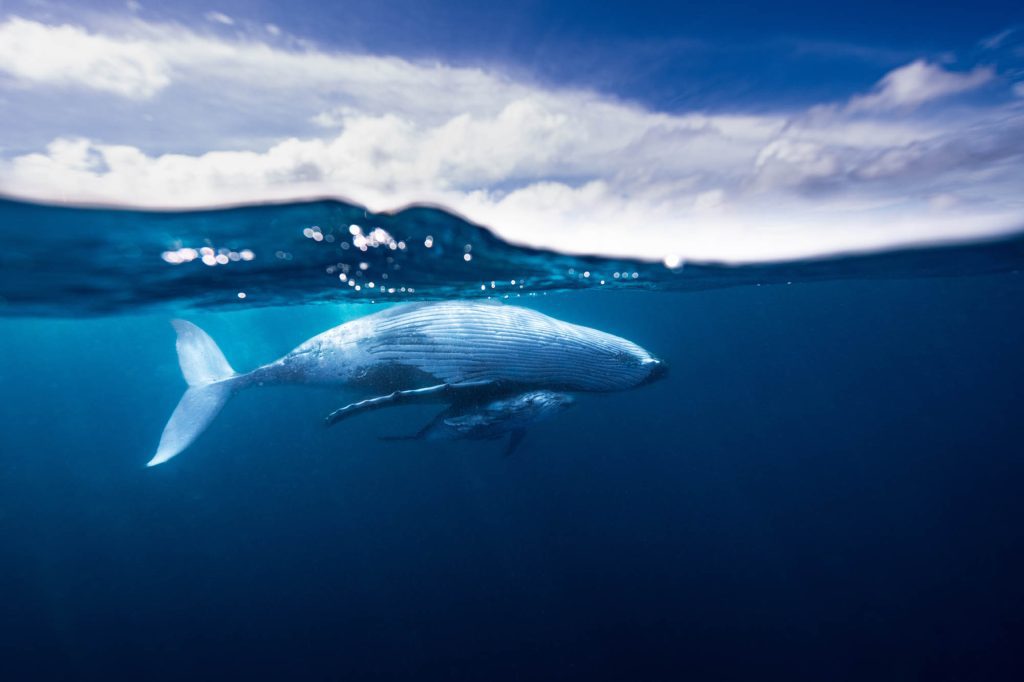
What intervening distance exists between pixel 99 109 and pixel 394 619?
2051 cm

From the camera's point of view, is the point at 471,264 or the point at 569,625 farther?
the point at 569,625

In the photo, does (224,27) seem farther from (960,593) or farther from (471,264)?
(960,593)

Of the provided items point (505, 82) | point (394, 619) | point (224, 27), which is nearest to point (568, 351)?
point (505, 82)

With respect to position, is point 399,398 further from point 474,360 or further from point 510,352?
point 510,352

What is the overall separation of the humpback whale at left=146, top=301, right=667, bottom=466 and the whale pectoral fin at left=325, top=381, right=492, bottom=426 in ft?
0.04

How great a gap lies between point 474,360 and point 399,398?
1.18 m

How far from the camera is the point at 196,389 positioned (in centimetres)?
940

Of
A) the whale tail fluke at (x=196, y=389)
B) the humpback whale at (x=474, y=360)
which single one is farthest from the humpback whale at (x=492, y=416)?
the whale tail fluke at (x=196, y=389)

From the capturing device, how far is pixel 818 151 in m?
5.40

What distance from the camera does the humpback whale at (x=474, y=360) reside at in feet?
22.2

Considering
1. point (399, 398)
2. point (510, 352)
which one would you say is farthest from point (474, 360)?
point (399, 398)

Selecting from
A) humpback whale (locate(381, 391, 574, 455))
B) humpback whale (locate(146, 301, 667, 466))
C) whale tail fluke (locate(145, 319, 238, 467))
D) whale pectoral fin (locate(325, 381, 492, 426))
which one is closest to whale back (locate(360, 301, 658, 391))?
humpback whale (locate(146, 301, 667, 466))

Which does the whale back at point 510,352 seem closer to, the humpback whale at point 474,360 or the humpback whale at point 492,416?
the humpback whale at point 474,360

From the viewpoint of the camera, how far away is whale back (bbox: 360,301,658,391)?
691 cm
